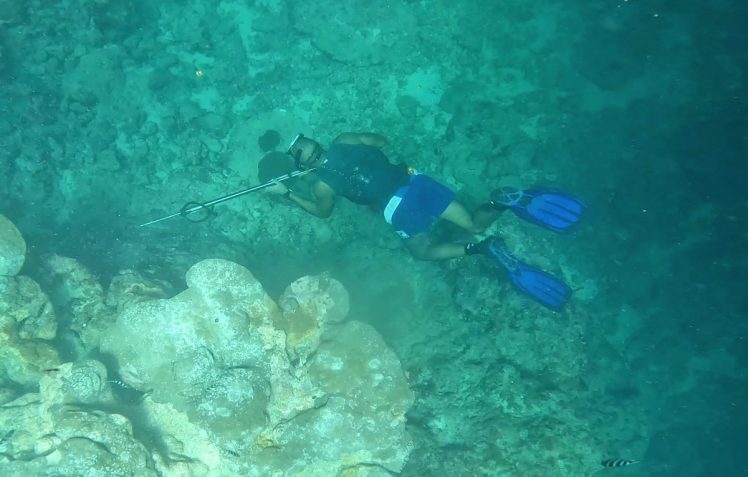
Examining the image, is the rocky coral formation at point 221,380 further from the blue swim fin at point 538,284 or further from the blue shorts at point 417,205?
the blue swim fin at point 538,284

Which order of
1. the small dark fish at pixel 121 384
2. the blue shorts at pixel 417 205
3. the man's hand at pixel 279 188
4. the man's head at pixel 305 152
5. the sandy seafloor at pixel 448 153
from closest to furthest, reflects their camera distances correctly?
the small dark fish at pixel 121 384 < the man's head at pixel 305 152 < the blue shorts at pixel 417 205 < the man's hand at pixel 279 188 < the sandy seafloor at pixel 448 153

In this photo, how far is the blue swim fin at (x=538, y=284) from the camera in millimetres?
6137

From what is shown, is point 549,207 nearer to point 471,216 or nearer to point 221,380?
point 471,216

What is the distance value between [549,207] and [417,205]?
5.98ft

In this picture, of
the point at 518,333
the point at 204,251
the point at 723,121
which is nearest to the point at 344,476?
the point at 518,333

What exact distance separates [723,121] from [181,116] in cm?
879

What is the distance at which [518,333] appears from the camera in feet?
20.3

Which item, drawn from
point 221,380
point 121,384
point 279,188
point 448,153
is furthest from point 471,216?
point 121,384

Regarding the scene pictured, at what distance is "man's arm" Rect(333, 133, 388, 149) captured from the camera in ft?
21.5

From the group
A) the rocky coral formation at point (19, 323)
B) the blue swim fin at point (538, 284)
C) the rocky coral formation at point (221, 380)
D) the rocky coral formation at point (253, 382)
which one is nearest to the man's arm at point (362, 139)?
the rocky coral formation at point (221, 380)

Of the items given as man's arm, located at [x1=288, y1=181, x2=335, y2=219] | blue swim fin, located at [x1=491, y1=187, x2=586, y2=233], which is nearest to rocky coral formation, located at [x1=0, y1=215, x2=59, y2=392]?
man's arm, located at [x1=288, y1=181, x2=335, y2=219]

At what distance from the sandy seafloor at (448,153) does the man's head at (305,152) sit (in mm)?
1478

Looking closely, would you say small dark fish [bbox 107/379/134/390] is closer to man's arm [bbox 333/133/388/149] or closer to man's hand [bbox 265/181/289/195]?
man's hand [bbox 265/181/289/195]

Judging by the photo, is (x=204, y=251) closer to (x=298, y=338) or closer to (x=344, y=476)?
(x=298, y=338)
